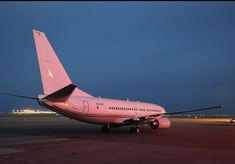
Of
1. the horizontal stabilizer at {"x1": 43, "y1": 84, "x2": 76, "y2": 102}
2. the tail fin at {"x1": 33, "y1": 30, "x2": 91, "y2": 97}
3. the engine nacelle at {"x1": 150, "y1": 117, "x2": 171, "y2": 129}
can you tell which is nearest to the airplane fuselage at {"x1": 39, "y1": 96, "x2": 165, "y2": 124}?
the horizontal stabilizer at {"x1": 43, "y1": 84, "x2": 76, "y2": 102}

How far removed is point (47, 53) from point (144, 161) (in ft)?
50.4

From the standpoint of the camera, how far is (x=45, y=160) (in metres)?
12.7

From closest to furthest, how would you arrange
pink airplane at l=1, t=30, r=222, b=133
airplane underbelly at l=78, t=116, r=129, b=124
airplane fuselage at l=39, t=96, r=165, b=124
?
pink airplane at l=1, t=30, r=222, b=133, airplane fuselage at l=39, t=96, r=165, b=124, airplane underbelly at l=78, t=116, r=129, b=124

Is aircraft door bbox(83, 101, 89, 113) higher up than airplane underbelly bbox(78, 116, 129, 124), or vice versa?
aircraft door bbox(83, 101, 89, 113)

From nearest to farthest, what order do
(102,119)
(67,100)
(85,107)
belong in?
1. (67,100)
2. (85,107)
3. (102,119)

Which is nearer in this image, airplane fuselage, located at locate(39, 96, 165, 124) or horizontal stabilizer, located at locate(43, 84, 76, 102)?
horizontal stabilizer, located at locate(43, 84, 76, 102)

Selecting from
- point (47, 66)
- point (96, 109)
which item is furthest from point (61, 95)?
point (96, 109)

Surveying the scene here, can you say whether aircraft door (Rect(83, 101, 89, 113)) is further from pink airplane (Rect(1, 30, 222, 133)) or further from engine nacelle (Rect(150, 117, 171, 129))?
engine nacelle (Rect(150, 117, 171, 129))

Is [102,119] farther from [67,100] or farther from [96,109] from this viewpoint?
[67,100]

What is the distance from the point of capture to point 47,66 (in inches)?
986

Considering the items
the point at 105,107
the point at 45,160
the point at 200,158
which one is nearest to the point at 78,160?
the point at 45,160

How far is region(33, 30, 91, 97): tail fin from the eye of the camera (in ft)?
81.4

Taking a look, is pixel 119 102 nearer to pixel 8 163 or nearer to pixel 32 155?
pixel 32 155

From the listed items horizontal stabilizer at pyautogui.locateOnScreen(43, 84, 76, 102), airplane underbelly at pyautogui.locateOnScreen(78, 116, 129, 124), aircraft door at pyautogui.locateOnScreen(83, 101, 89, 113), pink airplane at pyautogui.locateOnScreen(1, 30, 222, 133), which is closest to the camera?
horizontal stabilizer at pyautogui.locateOnScreen(43, 84, 76, 102)
